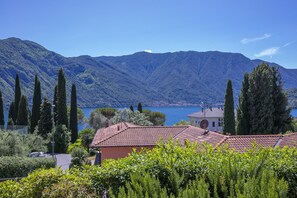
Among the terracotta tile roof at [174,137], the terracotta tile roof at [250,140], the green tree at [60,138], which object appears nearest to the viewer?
the terracotta tile roof at [250,140]

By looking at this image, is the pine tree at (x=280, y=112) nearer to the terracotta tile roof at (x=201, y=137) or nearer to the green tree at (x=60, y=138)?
the terracotta tile roof at (x=201, y=137)

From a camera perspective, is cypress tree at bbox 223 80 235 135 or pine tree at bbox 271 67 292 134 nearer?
pine tree at bbox 271 67 292 134

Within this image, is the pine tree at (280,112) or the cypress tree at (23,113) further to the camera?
the cypress tree at (23,113)

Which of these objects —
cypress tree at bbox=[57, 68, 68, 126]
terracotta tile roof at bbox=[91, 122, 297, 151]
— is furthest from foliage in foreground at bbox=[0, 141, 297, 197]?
cypress tree at bbox=[57, 68, 68, 126]

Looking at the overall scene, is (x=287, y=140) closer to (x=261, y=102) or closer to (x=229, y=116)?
(x=261, y=102)

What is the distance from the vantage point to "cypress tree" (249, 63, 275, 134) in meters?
33.5

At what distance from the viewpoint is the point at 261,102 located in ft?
110

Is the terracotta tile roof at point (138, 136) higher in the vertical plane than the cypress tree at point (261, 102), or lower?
→ lower

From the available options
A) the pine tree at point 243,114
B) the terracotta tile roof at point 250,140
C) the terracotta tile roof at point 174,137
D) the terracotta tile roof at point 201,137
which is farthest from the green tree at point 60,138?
the terracotta tile roof at point 250,140

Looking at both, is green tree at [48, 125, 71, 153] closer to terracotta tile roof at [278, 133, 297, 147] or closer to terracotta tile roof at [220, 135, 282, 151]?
terracotta tile roof at [220, 135, 282, 151]

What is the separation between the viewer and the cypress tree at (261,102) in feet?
110

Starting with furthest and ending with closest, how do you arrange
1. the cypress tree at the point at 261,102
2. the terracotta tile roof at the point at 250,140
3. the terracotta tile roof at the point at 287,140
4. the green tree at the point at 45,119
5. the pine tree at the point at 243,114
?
1. the green tree at the point at 45,119
2. the pine tree at the point at 243,114
3. the cypress tree at the point at 261,102
4. the terracotta tile roof at the point at 250,140
5. the terracotta tile roof at the point at 287,140

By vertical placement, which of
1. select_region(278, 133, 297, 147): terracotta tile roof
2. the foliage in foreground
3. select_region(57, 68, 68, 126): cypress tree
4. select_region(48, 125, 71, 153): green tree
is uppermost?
select_region(57, 68, 68, 126): cypress tree

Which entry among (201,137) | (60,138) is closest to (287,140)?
(201,137)
